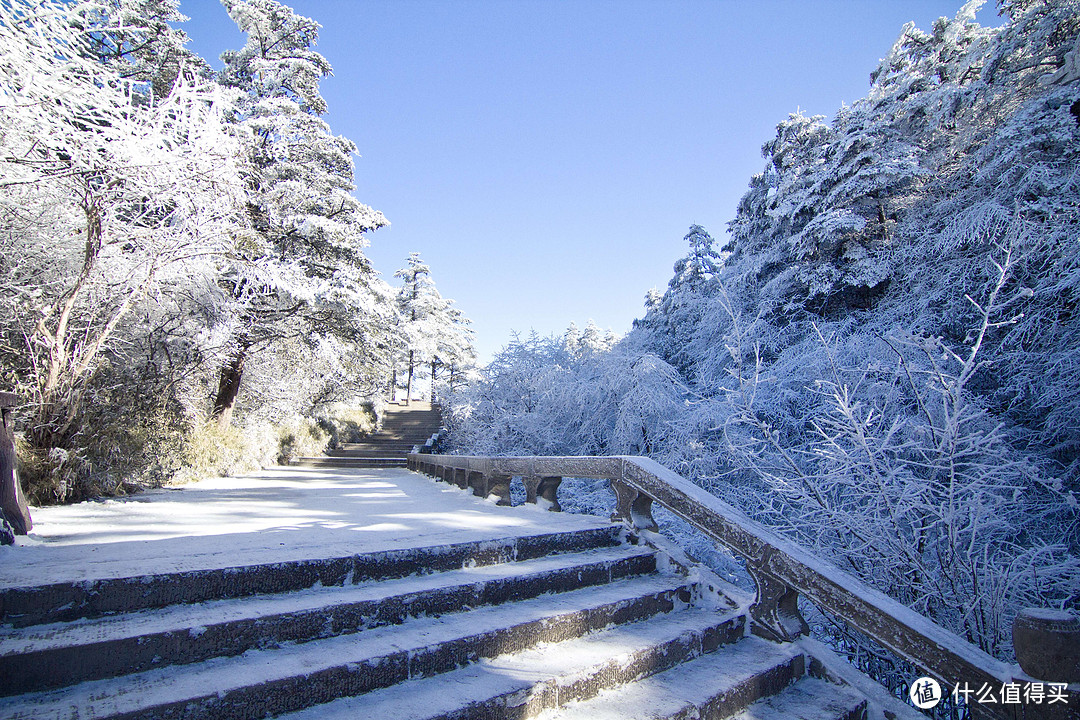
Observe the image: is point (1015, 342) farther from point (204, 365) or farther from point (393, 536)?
point (204, 365)

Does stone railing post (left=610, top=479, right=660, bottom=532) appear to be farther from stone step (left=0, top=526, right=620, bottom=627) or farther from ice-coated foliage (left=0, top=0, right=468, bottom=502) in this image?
ice-coated foliage (left=0, top=0, right=468, bottom=502)

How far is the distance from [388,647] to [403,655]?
0.09 meters

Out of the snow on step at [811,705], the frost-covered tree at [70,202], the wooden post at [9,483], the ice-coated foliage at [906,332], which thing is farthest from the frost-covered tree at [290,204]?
the snow on step at [811,705]

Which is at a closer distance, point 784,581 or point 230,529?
point 784,581

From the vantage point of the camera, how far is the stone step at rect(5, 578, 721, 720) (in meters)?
1.63

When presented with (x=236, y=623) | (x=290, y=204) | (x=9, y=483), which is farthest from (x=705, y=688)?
(x=290, y=204)

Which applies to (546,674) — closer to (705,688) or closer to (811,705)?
(705,688)

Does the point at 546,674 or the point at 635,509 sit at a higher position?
the point at 635,509

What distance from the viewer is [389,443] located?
1972 cm

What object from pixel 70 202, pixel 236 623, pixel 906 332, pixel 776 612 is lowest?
pixel 776 612

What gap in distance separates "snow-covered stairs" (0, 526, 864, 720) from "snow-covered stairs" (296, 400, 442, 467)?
1410cm

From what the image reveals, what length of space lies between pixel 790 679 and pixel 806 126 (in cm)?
1508

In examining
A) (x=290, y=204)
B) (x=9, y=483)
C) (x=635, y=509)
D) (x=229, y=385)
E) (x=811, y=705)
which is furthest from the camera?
(x=290, y=204)

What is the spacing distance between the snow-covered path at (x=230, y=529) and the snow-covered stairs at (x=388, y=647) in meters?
0.14
